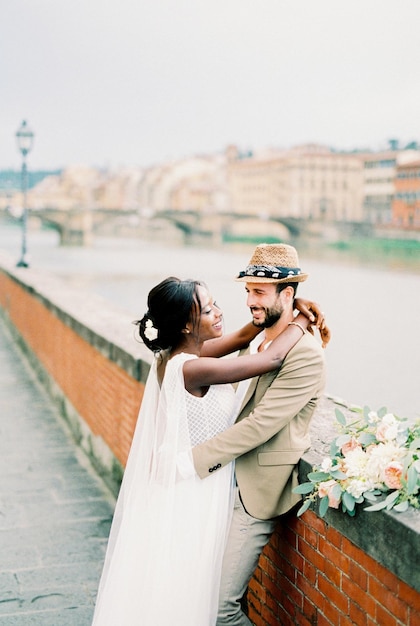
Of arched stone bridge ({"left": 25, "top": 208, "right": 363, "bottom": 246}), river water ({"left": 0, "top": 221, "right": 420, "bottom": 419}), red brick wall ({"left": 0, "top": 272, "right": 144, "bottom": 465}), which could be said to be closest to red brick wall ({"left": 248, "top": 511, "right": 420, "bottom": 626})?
river water ({"left": 0, "top": 221, "right": 420, "bottom": 419})

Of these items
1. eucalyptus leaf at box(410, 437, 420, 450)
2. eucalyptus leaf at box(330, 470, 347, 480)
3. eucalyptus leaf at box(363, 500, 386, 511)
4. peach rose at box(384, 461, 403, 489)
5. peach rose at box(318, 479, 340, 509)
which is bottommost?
peach rose at box(318, 479, 340, 509)

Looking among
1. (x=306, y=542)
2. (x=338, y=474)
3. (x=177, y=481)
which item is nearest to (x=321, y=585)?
(x=306, y=542)

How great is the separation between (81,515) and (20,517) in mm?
275

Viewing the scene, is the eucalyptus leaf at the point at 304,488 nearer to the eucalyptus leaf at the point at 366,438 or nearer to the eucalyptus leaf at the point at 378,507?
the eucalyptus leaf at the point at 366,438

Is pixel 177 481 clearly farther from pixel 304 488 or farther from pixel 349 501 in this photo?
pixel 349 501

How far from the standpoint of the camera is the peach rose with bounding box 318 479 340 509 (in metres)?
1.83

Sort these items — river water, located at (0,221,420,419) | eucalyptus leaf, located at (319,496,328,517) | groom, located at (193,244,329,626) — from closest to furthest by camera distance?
1. eucalyptus leaf, located at (319,496,328,517)
2. groom, located at (193,244,329,626)
3. river water, located at (0,221,420,419)

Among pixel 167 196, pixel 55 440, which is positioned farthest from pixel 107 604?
pixel 167 196

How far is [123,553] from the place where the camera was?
2287 millimetres

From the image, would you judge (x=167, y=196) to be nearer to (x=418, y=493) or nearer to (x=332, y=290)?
(x=332, y=290)

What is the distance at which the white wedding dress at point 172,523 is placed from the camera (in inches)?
85.3

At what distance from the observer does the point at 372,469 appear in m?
1.78

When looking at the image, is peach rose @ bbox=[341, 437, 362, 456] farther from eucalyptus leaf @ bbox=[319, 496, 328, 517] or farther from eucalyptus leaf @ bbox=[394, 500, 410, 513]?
eucalyptus leaf @ bbox=[394, 500, 410, 513]

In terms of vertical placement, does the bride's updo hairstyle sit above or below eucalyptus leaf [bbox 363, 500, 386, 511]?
above
